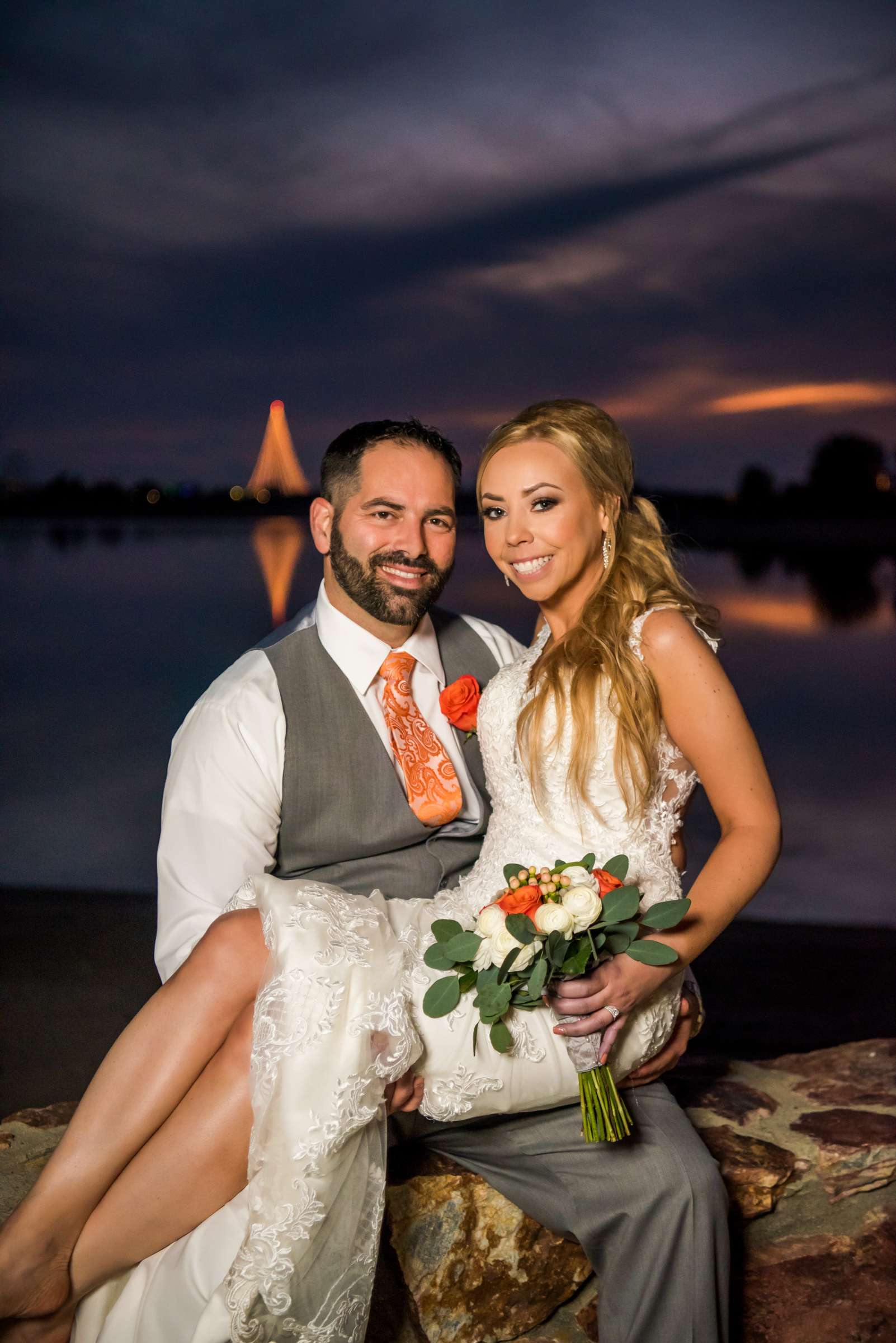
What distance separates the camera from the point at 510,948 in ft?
6.13

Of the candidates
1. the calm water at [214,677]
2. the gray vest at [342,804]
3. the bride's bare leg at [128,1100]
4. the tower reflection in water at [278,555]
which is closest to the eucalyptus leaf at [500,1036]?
the bride's bare leg at [128,1100]

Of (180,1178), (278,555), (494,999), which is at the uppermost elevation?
(494,999)

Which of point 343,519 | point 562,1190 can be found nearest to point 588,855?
point 562,1190

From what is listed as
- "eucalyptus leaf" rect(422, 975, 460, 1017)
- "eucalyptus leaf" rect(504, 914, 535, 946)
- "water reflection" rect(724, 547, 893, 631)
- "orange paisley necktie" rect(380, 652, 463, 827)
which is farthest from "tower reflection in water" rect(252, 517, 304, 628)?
"eucalyptus leaf" rect(504, 914, 535, 946)

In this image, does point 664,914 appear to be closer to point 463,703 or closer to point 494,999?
point 494,999

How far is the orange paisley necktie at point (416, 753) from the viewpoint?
2.70 metres

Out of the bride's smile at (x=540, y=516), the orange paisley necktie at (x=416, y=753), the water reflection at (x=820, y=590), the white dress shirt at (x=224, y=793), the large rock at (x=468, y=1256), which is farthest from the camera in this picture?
the water reflection at (x=820, y=590)

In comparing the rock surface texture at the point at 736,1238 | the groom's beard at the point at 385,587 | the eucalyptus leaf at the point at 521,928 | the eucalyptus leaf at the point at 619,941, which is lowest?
the rock surface texture at the point at 736,1238

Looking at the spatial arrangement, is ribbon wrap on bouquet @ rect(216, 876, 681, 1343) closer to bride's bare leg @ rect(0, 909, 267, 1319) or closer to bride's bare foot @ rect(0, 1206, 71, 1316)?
bride's bare leg @ rect(0, 909, 267, 1319)

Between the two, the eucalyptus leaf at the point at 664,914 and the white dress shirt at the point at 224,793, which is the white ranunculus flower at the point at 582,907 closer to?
the eucalyptus leaf at the point at 664,914

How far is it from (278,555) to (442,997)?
23.3 metres

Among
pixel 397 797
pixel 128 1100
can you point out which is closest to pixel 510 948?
pixel 128 1100

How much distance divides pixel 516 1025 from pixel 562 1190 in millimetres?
400

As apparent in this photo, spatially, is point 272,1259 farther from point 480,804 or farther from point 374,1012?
point 480,804
